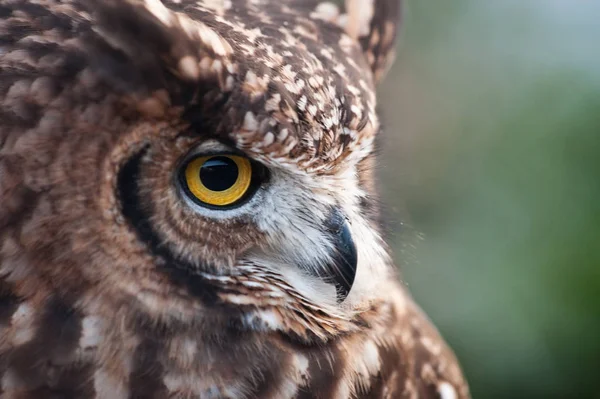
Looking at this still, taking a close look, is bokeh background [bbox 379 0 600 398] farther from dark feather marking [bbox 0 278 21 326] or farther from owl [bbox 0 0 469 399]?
dark feather marking [bbox 0 278 21 326]

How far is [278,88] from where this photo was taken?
104 cm

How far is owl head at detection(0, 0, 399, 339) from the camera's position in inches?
38.7

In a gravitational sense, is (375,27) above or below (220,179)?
above

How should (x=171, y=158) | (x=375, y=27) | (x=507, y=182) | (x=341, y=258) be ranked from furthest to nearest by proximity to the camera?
(x=507, y=182) → (x=375, y=27) → (x=341, y=258) → (x=171, y=158)

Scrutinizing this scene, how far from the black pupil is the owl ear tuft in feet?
1.66

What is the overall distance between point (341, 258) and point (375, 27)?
0.57 m

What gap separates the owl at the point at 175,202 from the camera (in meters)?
0.98

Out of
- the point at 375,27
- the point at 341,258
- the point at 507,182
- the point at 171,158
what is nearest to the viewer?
the point at 171,158

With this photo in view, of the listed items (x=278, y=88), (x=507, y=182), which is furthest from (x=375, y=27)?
(x=507, y=182)

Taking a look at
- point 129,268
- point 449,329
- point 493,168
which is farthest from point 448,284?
point 129,268

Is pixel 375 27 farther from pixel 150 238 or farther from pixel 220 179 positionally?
pixel 150 238

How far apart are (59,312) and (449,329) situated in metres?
2.68

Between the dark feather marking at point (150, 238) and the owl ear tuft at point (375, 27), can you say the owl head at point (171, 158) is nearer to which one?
the dark feather marking at point (150, 238)

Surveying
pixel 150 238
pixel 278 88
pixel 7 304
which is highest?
pixel 278 88
